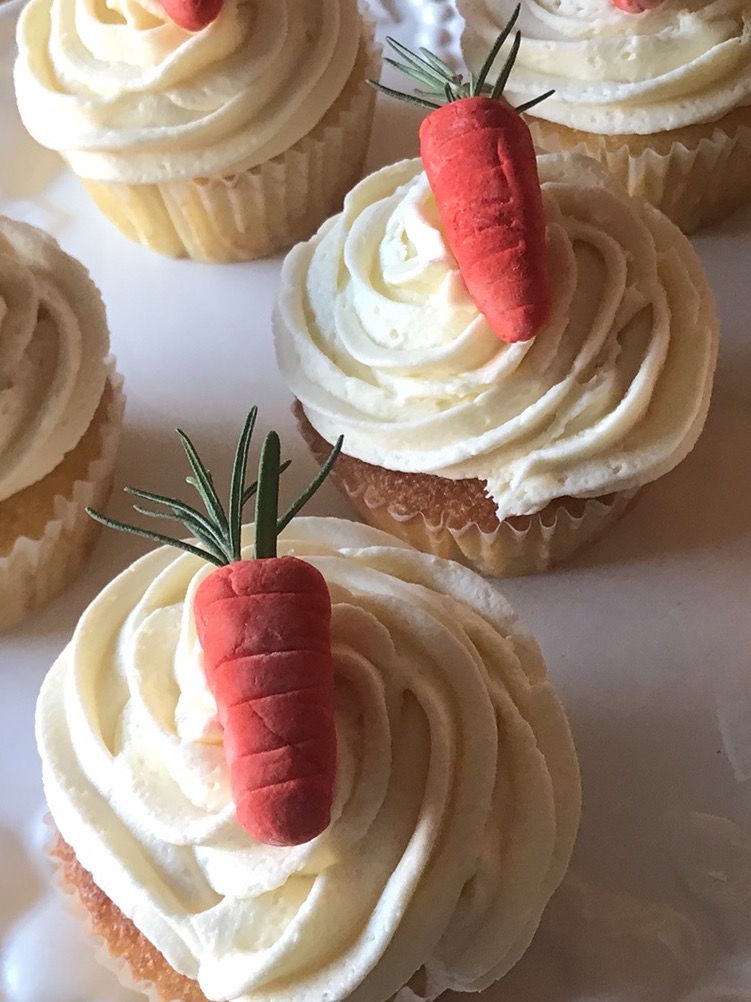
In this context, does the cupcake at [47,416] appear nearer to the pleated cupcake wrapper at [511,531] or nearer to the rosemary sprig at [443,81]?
the pleated cupcake wrapper at [511,531]

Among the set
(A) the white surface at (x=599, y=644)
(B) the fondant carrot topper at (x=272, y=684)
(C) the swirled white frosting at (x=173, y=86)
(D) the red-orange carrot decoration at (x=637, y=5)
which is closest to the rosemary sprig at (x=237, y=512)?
(B) the fondant carrot topper at (x=272, y=684)

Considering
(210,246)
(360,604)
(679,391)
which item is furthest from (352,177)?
(360,604)

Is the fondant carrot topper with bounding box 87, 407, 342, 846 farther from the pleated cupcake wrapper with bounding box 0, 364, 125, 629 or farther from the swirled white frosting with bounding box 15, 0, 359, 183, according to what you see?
the swirled white frosting with bounding box 15, 0, 359, 183

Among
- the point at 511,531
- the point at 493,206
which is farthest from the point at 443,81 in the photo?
the point at 511,531

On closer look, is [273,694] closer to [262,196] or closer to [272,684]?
[272,684]

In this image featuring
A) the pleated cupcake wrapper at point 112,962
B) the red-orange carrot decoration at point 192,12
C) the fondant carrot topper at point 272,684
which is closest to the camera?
the fondant carrot topper at point 272,684

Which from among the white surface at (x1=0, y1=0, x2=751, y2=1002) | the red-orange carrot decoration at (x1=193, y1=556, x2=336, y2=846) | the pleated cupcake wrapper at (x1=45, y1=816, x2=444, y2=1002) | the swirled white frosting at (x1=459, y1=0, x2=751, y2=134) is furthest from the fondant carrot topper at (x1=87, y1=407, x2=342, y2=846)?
the swirled white frosting at (x1=459, y1=0, x2=751, y2=134)
